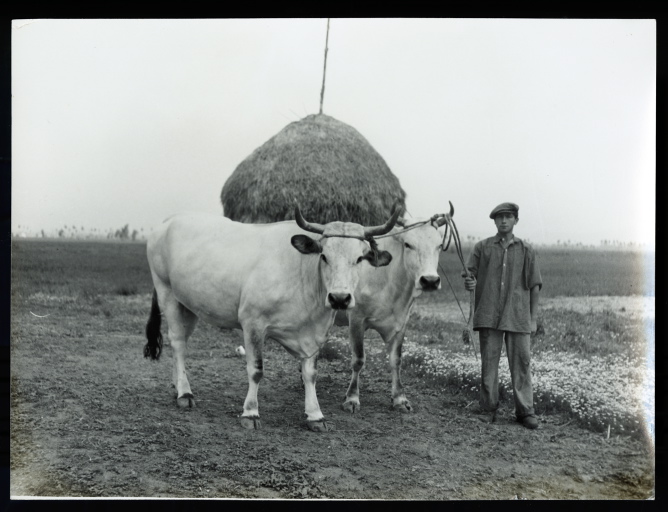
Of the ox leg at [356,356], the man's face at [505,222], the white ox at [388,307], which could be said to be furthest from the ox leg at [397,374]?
the man's face at [505,222]

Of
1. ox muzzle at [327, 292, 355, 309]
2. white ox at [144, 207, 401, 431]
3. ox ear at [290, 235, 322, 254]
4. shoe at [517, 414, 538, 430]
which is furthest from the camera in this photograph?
shoe at [517, 414, 538, 430]

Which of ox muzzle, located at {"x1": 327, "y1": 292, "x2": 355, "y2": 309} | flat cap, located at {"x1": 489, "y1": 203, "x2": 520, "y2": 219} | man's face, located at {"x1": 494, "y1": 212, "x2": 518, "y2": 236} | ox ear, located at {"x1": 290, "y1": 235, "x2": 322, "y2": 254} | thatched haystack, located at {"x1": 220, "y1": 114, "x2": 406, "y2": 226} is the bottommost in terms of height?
ox muzzle, located at {"x1": 327, "y1": 292, "x2": 355, "y2": 309}

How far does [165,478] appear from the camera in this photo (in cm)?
560

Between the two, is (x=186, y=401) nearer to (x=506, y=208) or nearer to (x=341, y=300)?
(x=341, y=300)

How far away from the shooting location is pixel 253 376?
5977 mm

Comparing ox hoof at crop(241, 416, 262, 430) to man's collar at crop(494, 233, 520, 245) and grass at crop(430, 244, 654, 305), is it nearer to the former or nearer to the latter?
grass at crop(430, 244, 654, 305)

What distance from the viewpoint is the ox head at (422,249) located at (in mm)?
6071

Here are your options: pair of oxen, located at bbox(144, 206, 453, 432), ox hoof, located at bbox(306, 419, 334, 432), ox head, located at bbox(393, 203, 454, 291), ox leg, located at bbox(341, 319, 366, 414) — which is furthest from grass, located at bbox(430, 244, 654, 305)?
ox hoof, located at bbox(306, 419, 334, 432)

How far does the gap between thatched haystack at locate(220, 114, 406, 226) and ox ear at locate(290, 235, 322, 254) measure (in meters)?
1.04

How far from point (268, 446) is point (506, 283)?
2813 millimetres

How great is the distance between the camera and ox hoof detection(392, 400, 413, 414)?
21.5 feet

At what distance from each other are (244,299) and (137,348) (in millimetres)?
2417
